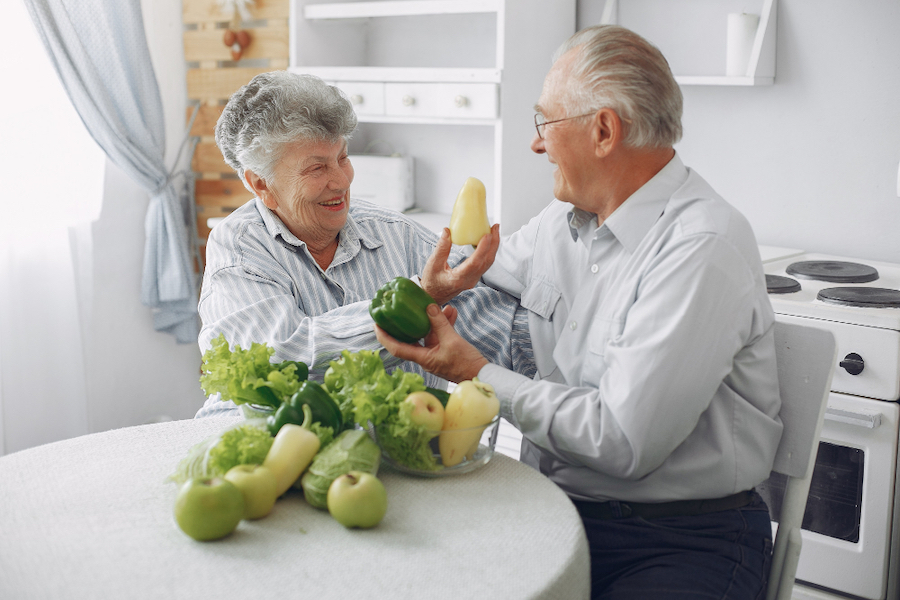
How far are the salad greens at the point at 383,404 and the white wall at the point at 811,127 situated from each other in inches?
77.0

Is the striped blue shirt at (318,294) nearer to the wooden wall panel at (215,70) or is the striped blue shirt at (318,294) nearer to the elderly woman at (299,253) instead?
the elderly woman at (299,253)

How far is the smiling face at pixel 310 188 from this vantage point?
1717 mm

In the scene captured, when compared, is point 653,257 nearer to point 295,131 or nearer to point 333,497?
point 333,497

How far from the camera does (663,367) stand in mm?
1254

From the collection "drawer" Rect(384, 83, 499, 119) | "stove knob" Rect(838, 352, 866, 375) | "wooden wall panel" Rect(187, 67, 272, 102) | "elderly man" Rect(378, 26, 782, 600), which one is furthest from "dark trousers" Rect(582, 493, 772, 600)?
"wooden wall panel" Rect(187, 67, 272, 102)

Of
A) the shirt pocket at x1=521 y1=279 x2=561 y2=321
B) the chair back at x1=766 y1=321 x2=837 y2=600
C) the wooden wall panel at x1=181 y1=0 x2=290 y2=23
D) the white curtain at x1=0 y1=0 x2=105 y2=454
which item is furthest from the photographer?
the wooden wall panel at x1=181 y1=0 x2=290 y2=23

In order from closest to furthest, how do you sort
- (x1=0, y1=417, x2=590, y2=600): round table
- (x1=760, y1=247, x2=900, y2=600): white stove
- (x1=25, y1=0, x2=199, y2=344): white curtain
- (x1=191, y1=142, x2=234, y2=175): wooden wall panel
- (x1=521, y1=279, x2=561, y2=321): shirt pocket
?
(x1=0, y1=417, x2=590, y2=600): round table → (x1=521, y1=279, x2=561, y2=321): shirt pocket → (x1=760, y1=247, x2=900, y2=600): white stove → (x1=25, y1=0, x2=199, y2=344): white curtain → (x1=191, y1=142, x2=234, y2=175): wooden wall panel

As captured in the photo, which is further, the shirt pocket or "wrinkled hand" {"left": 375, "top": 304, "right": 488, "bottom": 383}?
the shirt pocket

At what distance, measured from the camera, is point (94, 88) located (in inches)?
115

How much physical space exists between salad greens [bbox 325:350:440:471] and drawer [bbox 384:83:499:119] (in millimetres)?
1571

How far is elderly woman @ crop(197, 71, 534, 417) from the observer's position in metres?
1.59

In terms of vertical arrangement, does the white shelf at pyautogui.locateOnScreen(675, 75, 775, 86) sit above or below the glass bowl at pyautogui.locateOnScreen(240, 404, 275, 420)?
above

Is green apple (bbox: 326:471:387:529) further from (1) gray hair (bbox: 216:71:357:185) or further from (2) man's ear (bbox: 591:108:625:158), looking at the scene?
(1) gray hair (bbox: 216:71:357:185)

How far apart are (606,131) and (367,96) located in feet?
5.32
